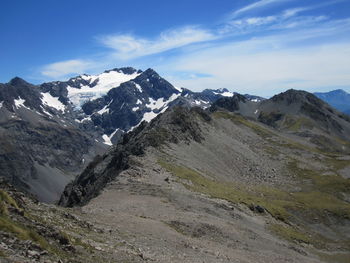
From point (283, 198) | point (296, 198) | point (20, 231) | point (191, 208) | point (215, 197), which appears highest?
point (20, 231)

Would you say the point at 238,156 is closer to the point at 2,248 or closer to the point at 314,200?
the point at 314,200

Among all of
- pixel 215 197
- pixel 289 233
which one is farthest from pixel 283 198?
pixel 215 197

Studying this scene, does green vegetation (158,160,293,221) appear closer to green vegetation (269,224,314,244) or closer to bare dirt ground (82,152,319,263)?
bare dirt ground (82,152,319,263)

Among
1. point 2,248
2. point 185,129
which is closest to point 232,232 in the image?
point 2,248

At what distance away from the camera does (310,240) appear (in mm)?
75188

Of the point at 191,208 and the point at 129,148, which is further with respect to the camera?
the point at 129,148

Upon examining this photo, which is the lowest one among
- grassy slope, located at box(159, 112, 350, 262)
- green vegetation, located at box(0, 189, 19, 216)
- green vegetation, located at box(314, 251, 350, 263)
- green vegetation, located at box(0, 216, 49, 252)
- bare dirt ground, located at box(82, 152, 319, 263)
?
green vegetation, located at box(314, 251, 350, 263)

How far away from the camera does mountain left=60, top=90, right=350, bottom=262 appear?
155ft

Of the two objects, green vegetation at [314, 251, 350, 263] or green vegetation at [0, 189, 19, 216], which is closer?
green vegetation at [0, 189, 19, 216]

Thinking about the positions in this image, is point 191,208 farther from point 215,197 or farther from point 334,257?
point 334,257

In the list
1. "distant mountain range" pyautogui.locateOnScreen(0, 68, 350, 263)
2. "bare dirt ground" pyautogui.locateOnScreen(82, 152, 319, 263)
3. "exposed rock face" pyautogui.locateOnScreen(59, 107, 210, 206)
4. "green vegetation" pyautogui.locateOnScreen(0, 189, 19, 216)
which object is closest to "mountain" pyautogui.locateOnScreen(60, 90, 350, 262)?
"bare dirt ground" pyautogui.locateOnScreen(82, 152, 319, 263)

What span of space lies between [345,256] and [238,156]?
2673 inches

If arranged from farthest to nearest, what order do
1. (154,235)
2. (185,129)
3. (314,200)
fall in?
(185,129) → (314,200) → (154,235)

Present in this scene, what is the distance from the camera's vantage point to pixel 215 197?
247 ft
